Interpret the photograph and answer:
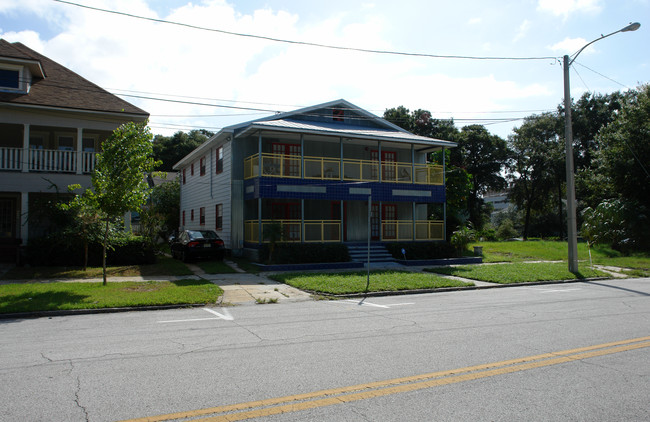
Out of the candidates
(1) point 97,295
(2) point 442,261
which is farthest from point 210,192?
(1) point 97,295

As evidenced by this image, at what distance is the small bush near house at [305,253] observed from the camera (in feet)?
62.9

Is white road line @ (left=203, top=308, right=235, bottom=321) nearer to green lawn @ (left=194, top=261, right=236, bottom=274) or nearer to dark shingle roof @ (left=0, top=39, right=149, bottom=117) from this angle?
green lawn @ (left=194, top=261, right=236, bottom=274)

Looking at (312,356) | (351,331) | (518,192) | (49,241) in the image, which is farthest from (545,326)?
(518,192)

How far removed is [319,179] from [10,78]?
532 inches

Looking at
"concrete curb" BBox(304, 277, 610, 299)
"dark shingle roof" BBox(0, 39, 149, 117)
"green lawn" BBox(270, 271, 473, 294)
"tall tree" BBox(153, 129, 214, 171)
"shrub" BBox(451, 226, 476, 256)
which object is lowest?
"concrete curb" BBox(304, 277, 610, 299)

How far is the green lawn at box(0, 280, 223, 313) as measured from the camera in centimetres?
1030

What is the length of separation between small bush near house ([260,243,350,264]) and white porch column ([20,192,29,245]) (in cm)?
905

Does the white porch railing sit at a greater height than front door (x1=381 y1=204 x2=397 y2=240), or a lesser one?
greater

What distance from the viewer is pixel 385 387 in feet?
15.9

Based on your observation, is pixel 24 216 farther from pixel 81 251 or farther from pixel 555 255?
pixel 555 255

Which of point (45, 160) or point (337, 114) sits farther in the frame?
point (337, 114)

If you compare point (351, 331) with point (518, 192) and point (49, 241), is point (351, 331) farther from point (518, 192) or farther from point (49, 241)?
point (518, 192)

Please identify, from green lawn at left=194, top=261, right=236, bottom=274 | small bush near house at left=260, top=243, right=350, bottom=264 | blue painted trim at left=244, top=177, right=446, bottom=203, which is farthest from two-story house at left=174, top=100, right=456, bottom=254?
green lawn at left=194, top=261, right=236, bottom=274

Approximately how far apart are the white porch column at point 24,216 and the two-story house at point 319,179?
27.1 feet
